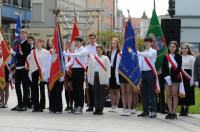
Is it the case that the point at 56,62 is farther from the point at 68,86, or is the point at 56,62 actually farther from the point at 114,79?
the point at 114,79

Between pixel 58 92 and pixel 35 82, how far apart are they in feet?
2.41

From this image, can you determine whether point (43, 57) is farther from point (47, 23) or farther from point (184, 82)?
point (47, 23)

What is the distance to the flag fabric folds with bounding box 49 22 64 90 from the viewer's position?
48.7 ft

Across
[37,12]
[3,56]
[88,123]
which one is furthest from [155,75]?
[37,12]

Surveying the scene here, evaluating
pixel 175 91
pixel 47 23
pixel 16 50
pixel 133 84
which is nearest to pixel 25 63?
pixel 16 50

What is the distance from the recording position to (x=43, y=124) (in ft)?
40.9

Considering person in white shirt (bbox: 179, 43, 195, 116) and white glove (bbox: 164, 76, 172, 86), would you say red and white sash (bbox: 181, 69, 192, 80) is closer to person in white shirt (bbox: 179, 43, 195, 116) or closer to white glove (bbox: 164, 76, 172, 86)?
person in white shirt (bbox: 179, 43, 195, 116)

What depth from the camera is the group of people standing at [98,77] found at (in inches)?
558

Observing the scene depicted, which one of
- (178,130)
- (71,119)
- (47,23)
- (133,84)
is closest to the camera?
(178,130)

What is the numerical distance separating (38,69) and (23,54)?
0.63 meters

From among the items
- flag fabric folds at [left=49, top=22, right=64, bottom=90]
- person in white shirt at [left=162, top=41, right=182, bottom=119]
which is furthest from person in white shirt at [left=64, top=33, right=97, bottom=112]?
person in white shirt at [left=162, top=41, right=182, bottom=119]

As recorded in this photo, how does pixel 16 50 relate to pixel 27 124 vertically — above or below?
above

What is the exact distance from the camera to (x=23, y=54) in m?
15.3

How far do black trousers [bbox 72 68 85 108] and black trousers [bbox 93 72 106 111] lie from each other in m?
0.39
